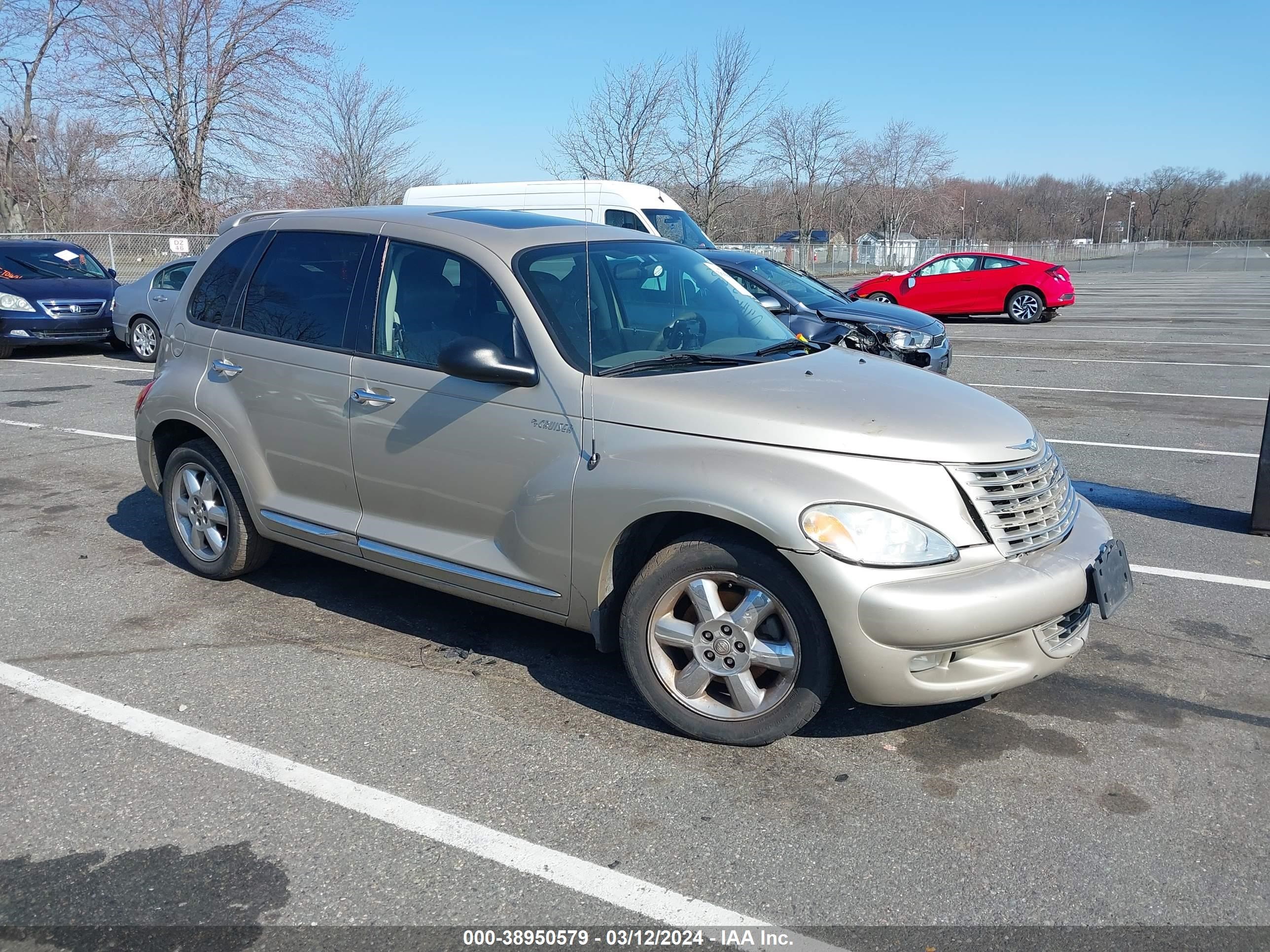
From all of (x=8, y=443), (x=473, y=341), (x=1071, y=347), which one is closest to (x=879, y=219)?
(x=1071, y=347)

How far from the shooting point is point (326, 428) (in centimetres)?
464

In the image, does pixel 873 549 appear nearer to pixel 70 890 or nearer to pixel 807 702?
pixel 807 702

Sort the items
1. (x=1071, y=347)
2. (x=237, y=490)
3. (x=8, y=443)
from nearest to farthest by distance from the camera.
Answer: (x=237, y=490)
(x=8, y=443)
(x=1071, y=347)

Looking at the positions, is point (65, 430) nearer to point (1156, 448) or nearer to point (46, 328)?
point (46, 328)

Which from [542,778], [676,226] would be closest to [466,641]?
[542,778]

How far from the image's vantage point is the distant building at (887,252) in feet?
148

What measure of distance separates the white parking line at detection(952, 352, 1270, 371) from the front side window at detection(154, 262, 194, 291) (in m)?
11.5

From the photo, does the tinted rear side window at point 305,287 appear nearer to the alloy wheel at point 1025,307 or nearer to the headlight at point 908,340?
the headlight at point 908,340

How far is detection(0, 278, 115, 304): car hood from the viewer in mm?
15078

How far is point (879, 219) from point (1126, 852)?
50.9 meters

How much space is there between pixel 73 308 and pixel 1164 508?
48.6 feet

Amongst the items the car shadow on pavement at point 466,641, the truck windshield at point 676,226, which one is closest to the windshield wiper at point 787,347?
the car shadow on pavement at point 466,641

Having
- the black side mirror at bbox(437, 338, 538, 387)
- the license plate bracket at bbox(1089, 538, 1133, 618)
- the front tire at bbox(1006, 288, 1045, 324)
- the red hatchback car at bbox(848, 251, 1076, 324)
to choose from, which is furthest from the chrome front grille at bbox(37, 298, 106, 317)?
the front tire at bbox(1006, 288, 1045, 324)

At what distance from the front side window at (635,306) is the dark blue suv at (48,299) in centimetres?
1338
